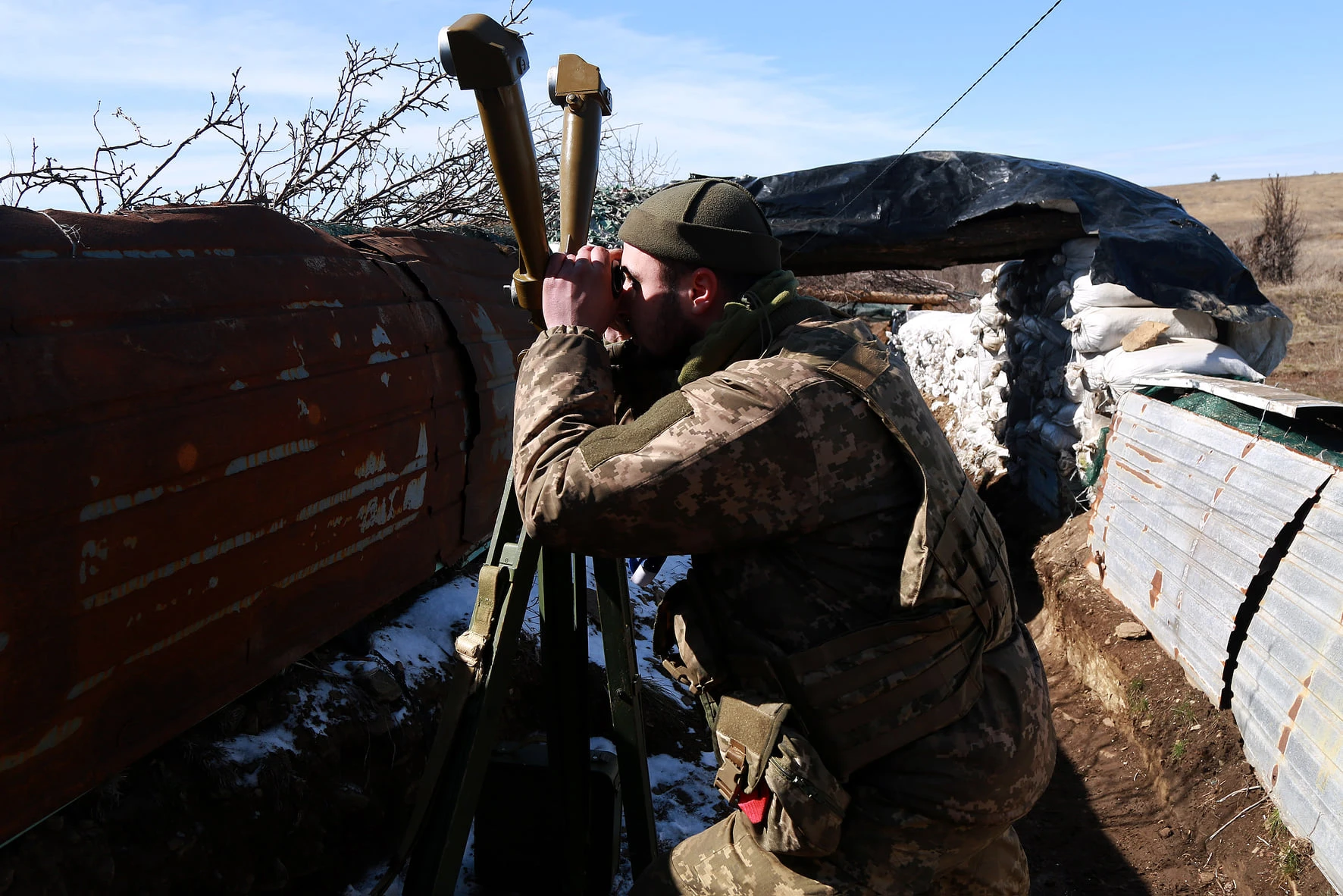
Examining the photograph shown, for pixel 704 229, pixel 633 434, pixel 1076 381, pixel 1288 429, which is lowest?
pixel 1076 381

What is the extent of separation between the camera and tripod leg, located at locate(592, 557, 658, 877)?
2.56 m

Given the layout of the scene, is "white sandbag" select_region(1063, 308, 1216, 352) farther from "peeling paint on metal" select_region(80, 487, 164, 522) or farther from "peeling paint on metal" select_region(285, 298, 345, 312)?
"peeling paint on metal" select_region(80, 487, 164, 522)

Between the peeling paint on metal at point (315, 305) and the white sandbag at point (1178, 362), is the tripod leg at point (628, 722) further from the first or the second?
the white sandbag at point (1178, 362)

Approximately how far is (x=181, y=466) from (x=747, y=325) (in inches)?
44.8

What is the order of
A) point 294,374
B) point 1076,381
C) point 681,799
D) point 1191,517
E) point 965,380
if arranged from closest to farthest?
point 294,374 → point 681,799 → point 1191,517 → point 1076,381 → point 965,380

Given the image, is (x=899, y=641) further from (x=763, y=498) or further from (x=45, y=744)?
(x=45, y=744)

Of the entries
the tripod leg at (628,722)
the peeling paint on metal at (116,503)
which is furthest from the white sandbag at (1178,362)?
the peeling paint on metal at (116,503)

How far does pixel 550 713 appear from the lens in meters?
2.48

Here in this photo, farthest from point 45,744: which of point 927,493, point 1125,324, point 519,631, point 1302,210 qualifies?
point 1302,210

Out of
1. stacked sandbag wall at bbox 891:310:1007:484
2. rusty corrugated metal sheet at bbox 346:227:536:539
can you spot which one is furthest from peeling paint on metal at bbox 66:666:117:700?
stacked sandbag wall at bbox 891:310:1007:484

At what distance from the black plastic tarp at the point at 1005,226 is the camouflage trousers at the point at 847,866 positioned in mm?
5090

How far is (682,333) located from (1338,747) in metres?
2.54

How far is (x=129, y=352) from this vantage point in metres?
1.81

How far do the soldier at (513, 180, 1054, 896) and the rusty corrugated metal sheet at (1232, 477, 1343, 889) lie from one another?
173 cm
